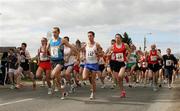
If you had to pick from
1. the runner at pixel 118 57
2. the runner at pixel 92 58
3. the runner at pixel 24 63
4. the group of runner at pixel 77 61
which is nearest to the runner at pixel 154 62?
the group of runner at pixel 77 61

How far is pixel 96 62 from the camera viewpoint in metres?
14.9

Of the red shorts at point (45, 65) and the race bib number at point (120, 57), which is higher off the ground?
the race bib number at point (120, 57)

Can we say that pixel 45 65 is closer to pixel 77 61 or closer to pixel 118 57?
pixel 77 61

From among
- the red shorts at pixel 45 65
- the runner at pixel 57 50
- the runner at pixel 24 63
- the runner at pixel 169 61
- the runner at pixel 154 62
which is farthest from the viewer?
the runner at pixel 169 61

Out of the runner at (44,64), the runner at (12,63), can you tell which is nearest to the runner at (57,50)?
the runner at (44,64)

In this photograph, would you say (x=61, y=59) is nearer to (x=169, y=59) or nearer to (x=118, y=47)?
(x=118, y=47)

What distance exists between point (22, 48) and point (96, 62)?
679 cm

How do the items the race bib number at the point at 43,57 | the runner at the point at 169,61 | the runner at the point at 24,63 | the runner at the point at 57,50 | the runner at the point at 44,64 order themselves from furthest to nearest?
1. the runner at the point at 169,61
2. the runner at the point at 24,63
3. the race bib number at the point at 43,57
4. the runner at the point at 44,64
5. the runner at the point at 57,50

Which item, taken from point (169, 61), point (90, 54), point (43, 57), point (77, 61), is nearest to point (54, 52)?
point (90, 54)

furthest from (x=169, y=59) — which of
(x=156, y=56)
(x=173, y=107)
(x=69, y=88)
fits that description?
(x=173, y=107)

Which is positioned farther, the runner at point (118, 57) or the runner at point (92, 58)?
the runner at point (118, 57)

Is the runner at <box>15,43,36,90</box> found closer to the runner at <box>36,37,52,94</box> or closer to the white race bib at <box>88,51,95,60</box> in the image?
the runner at <box>36,37,52,94</box>

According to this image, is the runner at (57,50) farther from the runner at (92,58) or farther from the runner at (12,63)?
the runner at (12,63)

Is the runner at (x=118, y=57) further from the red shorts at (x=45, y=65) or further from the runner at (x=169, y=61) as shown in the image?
the runner at (x=169, y=61)
